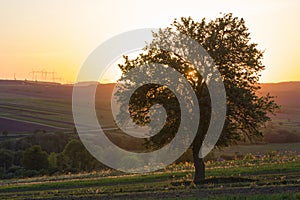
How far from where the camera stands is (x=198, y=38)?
3238 cm

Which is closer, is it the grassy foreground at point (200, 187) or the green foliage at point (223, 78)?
the grassy foreground at point (200, 187)

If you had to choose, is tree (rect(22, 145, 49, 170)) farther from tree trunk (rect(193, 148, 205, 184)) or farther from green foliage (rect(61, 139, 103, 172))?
tree trunk (rect(193, 148, 205, 184))

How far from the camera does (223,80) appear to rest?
106ft

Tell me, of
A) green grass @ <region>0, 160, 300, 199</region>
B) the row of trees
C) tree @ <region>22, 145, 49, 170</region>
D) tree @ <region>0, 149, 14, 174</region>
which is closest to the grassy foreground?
green grass @ <region>0, 160, 300, 199</region>

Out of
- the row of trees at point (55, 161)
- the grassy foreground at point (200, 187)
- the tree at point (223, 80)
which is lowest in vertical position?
the row of trees at point (55, 161)

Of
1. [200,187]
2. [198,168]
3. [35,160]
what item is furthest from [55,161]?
[200,187]

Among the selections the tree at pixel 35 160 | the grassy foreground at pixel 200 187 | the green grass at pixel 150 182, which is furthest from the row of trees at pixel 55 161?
the grassy foreground at pixel 200 187

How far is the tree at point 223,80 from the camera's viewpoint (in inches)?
1252

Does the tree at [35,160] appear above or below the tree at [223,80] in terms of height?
below

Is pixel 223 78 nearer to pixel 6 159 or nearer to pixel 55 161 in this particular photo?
pixel 55 161

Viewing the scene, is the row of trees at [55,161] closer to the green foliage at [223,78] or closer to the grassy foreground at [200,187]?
the grassy foreground at [200,187]

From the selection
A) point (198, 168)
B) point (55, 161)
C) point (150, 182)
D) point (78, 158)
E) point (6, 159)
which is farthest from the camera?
point (6, 159)

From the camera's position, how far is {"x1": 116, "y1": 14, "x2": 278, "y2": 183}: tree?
31.8 m

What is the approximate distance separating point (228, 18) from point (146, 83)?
647 centimetres
